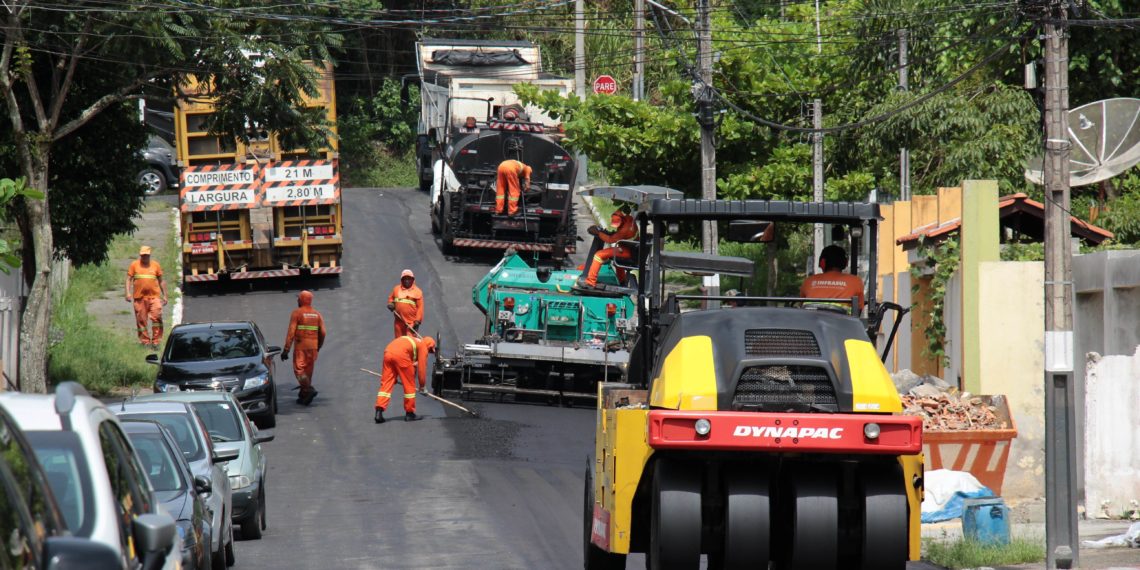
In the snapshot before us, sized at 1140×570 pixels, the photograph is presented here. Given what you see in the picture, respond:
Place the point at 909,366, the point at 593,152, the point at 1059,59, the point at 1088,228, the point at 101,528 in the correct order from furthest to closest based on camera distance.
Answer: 1. the point at 593,152
2. the point at 909,366
3. the point at 1088,228
4. the point at 1059,59
5. the point at 101,528

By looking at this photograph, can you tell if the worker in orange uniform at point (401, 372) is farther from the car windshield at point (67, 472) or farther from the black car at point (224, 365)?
the car windshield at point (67, 472)

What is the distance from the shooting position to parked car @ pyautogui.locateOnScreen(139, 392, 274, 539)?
13.0 metres

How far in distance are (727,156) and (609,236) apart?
14639 millimetres

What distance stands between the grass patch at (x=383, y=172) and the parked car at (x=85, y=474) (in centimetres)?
4262

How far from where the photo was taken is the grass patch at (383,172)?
49156 millimetres

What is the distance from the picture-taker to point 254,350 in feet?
67.7

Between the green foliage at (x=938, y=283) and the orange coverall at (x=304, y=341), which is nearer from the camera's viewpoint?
the green foliage at (x=938, y=283)

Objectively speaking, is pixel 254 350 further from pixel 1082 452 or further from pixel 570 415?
pixel 1082 452

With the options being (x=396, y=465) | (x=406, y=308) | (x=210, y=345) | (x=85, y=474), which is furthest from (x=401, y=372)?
(x=85, y=474)

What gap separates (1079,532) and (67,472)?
1014cm

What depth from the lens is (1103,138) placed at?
17.5 meters

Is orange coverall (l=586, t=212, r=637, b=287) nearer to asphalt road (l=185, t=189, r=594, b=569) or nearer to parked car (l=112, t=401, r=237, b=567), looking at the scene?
asphalt road (l=185, t=189, r=594, b=569)

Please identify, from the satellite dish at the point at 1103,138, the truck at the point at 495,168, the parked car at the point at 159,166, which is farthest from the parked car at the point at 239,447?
the parked car at the point at 159,166

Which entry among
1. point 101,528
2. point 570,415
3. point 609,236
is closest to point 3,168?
point 570,415
